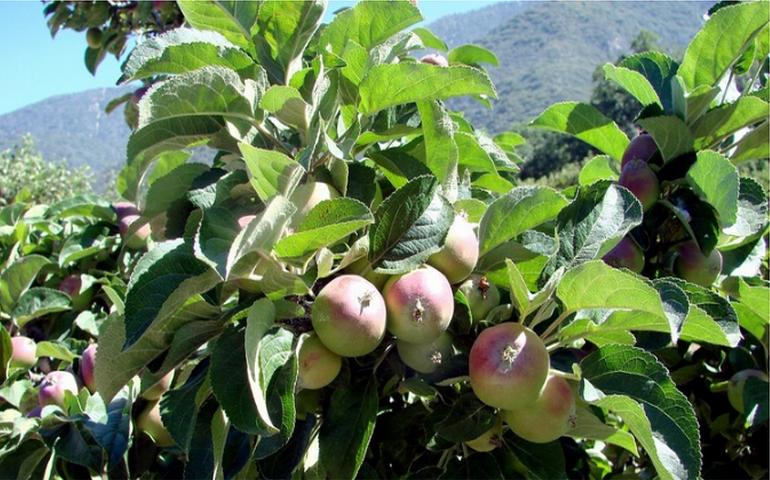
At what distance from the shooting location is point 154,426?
146 centimetres

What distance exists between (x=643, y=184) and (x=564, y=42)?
87.1 metres

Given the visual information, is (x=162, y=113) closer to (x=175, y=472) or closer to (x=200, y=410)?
(x=200, y=410)

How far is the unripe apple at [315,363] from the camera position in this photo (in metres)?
0.97

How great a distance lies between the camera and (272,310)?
0.93m

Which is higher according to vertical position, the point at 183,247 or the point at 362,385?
the point at 183,247

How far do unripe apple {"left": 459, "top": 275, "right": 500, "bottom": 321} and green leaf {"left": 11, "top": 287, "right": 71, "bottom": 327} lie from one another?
4.56ft

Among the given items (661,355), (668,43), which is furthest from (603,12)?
(661,355)

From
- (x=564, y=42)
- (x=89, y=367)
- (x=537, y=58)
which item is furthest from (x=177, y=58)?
(x=564, y=42)

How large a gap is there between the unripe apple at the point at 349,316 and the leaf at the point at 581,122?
0.74 meters

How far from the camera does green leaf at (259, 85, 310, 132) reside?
3.38 feet

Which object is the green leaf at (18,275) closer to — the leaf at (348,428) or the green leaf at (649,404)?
the leaf at (348,428)

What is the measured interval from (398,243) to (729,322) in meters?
0.60

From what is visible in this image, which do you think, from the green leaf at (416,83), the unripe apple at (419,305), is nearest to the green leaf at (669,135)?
the green leaf at (416,83)

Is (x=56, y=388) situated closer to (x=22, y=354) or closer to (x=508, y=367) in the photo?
(x=22, y=354)
